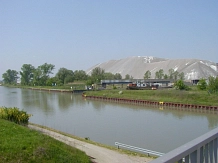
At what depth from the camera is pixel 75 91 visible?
243ft

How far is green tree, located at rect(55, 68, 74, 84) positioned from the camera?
101506 mm

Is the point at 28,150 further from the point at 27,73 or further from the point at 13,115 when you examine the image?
the point at 27,73

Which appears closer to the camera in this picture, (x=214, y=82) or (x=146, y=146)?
(x=146, y=146)

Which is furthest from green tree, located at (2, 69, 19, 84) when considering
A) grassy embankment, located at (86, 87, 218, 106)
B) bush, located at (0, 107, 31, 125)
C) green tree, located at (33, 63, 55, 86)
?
bush, located at (0, 107, 31, 125)

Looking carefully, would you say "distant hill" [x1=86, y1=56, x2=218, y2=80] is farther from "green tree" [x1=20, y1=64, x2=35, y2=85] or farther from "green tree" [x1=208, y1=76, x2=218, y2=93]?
"green tree" [x1=208, y1=76, x2=218, y2=93]

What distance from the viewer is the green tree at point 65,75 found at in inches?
3996

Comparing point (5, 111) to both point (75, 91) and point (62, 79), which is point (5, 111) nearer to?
point (75, 91)

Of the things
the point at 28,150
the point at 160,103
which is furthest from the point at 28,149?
the point at 160,103

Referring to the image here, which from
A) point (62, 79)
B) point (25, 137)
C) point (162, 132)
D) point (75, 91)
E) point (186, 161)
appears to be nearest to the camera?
point (186, 161)

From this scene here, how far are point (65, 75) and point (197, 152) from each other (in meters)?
105

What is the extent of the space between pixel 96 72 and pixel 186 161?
104 metres

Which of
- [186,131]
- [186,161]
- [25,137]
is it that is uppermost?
[186,161]

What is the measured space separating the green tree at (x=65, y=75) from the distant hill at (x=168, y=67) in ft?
180

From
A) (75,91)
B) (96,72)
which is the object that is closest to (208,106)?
(75,91)
